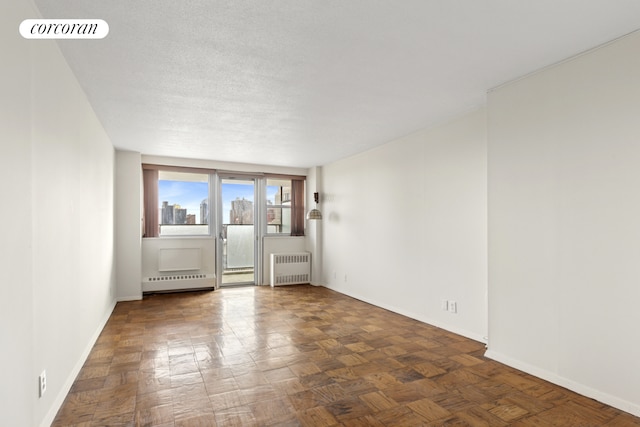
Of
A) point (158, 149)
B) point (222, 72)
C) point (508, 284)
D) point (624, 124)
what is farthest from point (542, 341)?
point (158, 149)

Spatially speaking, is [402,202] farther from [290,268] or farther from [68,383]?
→ [68,383]

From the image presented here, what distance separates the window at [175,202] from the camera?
593cm

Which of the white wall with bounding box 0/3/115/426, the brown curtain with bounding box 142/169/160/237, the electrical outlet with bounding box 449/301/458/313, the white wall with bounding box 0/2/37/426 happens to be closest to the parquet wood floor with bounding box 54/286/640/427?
the electrical outlet with bounding box 449/301/458/313

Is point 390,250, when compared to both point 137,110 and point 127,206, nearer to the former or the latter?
point 137,110

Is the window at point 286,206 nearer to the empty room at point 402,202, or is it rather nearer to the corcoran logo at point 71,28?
the empty room at point 402,202

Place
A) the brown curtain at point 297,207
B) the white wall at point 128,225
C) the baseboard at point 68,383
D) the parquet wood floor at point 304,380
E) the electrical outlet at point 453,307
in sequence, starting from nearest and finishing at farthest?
the baseboard at point 68,383 < the parquet wood floor at point 304,380 < the electrical outlet at point 453,307 < the white wall at point 128,225 < the brown curtain at point 297,207

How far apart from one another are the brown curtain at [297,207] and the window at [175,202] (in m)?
1.70

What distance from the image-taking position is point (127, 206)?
17.6ft

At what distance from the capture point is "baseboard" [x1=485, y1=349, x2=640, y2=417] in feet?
7.04

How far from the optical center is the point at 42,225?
6.38ft

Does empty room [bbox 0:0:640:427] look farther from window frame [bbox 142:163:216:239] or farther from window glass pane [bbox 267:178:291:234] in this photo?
window glass pane [bbox 267:178:291:234]

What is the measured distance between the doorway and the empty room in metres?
1.98

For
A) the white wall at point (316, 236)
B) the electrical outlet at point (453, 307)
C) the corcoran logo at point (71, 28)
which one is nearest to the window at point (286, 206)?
the white wall at point (316, 236)

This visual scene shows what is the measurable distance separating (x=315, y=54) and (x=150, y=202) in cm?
470
